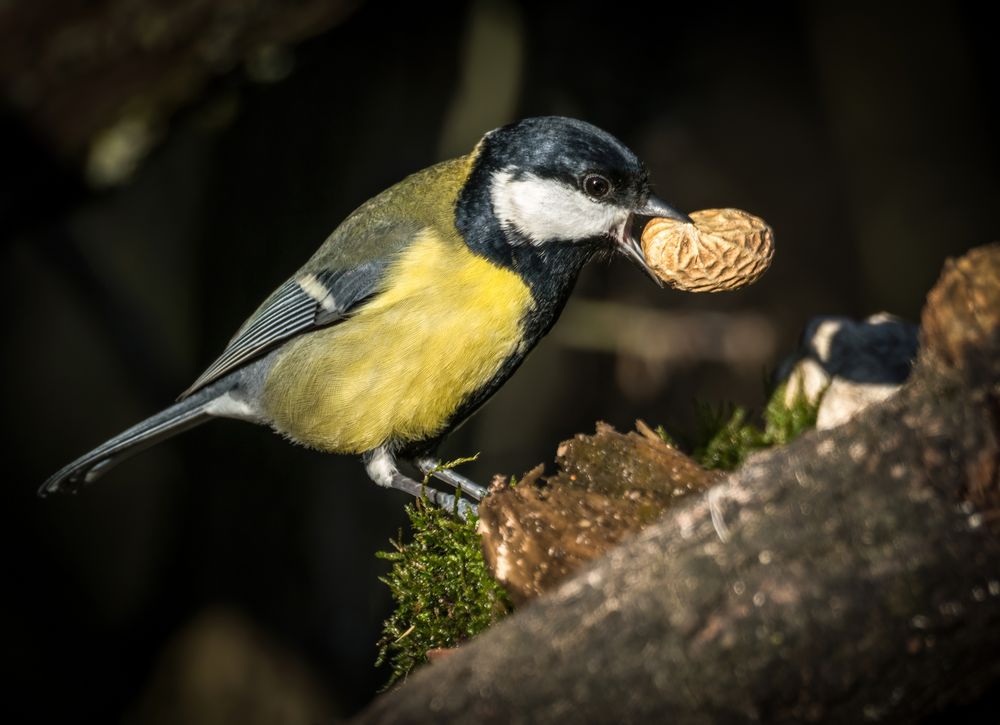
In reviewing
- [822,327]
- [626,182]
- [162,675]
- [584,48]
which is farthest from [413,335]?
[584,48]

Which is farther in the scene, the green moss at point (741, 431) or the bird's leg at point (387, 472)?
the bird's leg at point (387, 472)

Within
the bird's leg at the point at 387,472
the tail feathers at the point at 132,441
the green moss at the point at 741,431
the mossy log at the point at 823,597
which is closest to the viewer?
the mossy log at the point at 823,597

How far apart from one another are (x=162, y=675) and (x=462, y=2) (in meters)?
2.63

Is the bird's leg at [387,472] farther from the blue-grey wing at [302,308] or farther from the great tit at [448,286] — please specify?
the blue-grey wing at [302,308]

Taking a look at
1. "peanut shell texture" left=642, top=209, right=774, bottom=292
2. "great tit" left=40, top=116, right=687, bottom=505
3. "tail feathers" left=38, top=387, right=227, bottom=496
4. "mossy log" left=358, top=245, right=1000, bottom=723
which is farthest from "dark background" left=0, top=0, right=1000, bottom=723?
"mossy log" left=358, top=245, right=1000, bottom=723

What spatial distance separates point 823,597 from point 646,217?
119 centimetres

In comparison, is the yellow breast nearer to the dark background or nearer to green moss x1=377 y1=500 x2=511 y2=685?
green moss x1=377 y1=500 x2=511 y2=685

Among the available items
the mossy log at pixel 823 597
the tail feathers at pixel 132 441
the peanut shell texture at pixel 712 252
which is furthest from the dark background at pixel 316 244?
the mossy log at pixel 823 597

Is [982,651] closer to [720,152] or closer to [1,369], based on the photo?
[1,369]

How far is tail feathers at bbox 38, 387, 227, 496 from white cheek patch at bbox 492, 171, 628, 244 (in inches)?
35.5

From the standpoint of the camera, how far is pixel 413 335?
6.47ft

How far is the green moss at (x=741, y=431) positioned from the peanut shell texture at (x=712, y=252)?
344 millimetres

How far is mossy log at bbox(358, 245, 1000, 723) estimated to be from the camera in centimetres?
105

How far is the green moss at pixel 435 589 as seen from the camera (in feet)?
5.07
